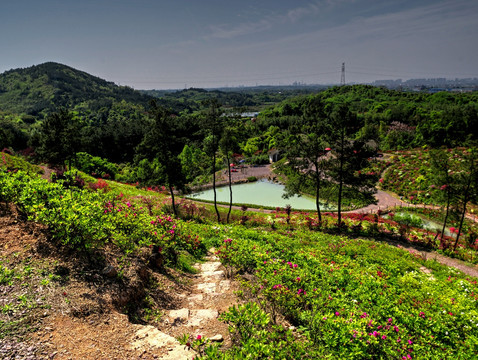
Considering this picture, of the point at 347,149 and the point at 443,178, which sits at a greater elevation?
the point at 347,149

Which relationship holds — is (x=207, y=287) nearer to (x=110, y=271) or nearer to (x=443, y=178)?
(x=110, y=271)

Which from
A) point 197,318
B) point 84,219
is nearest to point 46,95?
point 84,219

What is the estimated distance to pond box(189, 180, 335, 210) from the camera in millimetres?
37678

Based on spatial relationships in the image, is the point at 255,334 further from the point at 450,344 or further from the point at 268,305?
the point at 450,344

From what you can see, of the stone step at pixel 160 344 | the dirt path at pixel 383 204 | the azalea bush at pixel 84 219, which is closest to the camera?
the stone step at pixel 160 344

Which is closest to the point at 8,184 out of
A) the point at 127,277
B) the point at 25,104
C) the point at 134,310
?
the point at 127,277

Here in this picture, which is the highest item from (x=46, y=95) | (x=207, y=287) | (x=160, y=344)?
(x=46, y=95)

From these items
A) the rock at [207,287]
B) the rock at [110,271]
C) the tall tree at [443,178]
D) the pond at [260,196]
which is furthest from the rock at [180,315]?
the pond at [260,196]

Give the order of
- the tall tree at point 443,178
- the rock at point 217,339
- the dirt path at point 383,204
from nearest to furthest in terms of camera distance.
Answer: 1. the rock at point 217,339
2. the tall tree at point 443,178
3. the dirt path at point 383,204

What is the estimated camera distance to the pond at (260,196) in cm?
3768

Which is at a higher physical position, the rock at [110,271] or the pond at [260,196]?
the rock at [110,271]

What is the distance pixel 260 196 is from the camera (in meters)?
41.9

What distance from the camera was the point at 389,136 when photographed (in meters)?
68.2

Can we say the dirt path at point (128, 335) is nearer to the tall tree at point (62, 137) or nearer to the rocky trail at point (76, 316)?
the rocky trail at point (76, 316)
